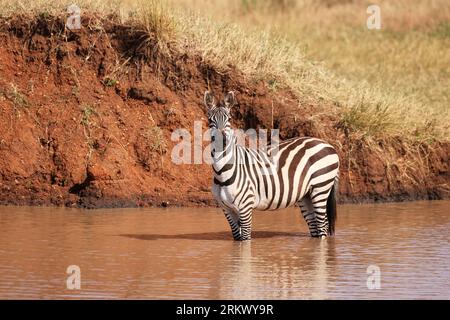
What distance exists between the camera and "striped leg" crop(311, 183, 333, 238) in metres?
13.8

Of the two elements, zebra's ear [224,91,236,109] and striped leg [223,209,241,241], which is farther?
striped leg [223,209,241,241]

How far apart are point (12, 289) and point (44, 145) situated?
260 inches

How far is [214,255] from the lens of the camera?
12.4 m

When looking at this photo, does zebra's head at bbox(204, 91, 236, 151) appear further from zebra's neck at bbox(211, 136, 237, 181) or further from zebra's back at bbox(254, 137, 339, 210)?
zebra's back at bbox(254, 137, 339, 210)

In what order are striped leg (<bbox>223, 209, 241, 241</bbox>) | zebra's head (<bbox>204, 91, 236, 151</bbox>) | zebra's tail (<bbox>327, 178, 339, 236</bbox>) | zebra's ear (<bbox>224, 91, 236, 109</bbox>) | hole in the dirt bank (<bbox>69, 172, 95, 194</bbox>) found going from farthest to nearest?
hole in the dirt bank (<bbox>69, 172, 95, 194</bbox>) → zebra's tail (<bbox>327, 178, 339, 236</bbox>) → striped leg (<bbox>223, 209, 241, 241</bbox>) → zebra's ear (<bbox>224, 91, 236, 109</bbox>) → zebra's head (<bbox>204, 91, 236, 151</bbox>)

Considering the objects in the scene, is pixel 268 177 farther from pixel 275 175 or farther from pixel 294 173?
pixel 294 173

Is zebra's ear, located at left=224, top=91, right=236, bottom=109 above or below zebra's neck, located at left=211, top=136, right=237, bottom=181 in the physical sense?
above

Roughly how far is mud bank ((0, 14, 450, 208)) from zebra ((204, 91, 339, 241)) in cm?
289

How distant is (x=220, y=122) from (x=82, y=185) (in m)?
4.16

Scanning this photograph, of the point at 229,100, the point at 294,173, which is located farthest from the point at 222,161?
the point at 294,173

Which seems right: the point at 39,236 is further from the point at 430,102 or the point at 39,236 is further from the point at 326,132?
the point at 430,102

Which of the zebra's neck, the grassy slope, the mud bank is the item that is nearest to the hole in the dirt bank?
the mud bank

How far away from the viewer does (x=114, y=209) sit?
52.2 ft
